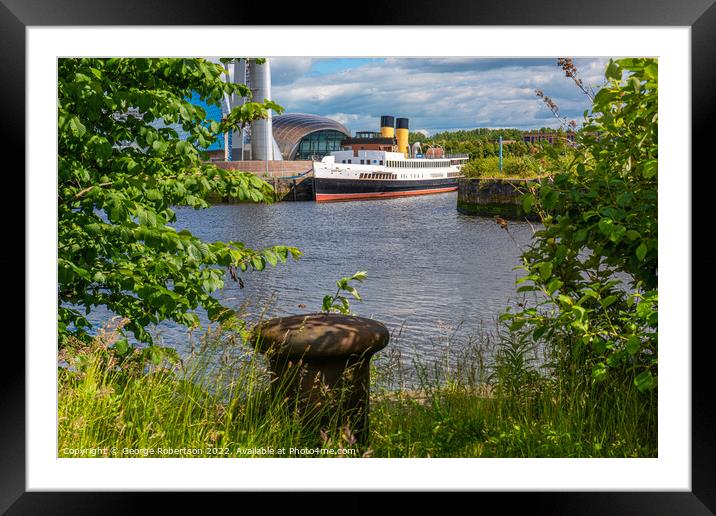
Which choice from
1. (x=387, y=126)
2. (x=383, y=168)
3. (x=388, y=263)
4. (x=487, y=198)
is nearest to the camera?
(x=388, y=263)

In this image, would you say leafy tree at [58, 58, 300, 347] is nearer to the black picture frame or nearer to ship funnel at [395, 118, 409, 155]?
the black picture frame

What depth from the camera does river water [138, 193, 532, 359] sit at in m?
10.9

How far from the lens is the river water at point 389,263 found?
10.9m

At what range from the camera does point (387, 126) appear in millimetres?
37750

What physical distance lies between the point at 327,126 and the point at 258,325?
32.8m

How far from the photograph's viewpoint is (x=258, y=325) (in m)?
3.52

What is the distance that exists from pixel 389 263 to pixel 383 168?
54.8ft

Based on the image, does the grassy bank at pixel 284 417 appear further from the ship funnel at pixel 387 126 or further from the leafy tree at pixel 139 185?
the ship funnel at pixel 387 126

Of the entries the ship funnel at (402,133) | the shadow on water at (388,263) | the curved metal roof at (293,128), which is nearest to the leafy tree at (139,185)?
the shadow on water at (388,263)

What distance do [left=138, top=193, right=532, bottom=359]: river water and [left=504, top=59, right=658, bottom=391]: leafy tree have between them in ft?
2.50
